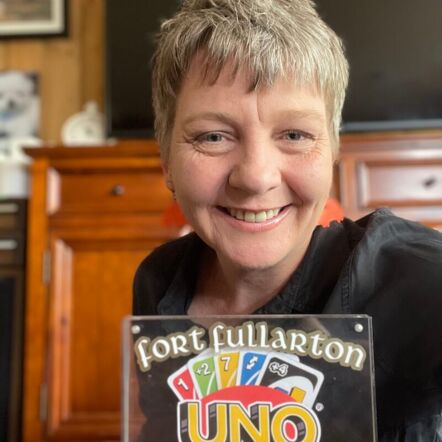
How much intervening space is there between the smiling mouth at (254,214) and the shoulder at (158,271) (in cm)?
21

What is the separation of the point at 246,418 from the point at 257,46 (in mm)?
393

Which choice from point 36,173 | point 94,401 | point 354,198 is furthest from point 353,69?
point 94,401

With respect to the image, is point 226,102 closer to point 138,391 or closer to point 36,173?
point 138,391

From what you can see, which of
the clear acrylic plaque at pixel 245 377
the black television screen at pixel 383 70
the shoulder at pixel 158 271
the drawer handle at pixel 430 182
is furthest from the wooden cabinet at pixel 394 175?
the clear acrylic plaque at pixel 245 377

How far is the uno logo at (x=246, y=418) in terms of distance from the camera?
498mm

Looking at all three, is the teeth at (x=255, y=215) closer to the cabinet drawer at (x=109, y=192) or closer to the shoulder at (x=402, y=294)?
the shoulder at (x=402, y=294)

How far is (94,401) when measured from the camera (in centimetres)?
186

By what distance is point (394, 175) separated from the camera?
1.87 metres

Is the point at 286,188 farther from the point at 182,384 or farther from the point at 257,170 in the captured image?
the point at 182,384

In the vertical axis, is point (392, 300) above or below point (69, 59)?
below

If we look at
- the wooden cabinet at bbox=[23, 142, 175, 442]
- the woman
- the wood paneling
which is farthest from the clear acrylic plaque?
the wood paneling

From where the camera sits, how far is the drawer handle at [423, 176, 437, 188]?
1848 millimetres

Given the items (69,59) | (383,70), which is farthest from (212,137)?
(69,59)

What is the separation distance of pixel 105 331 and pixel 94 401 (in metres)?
0.23
